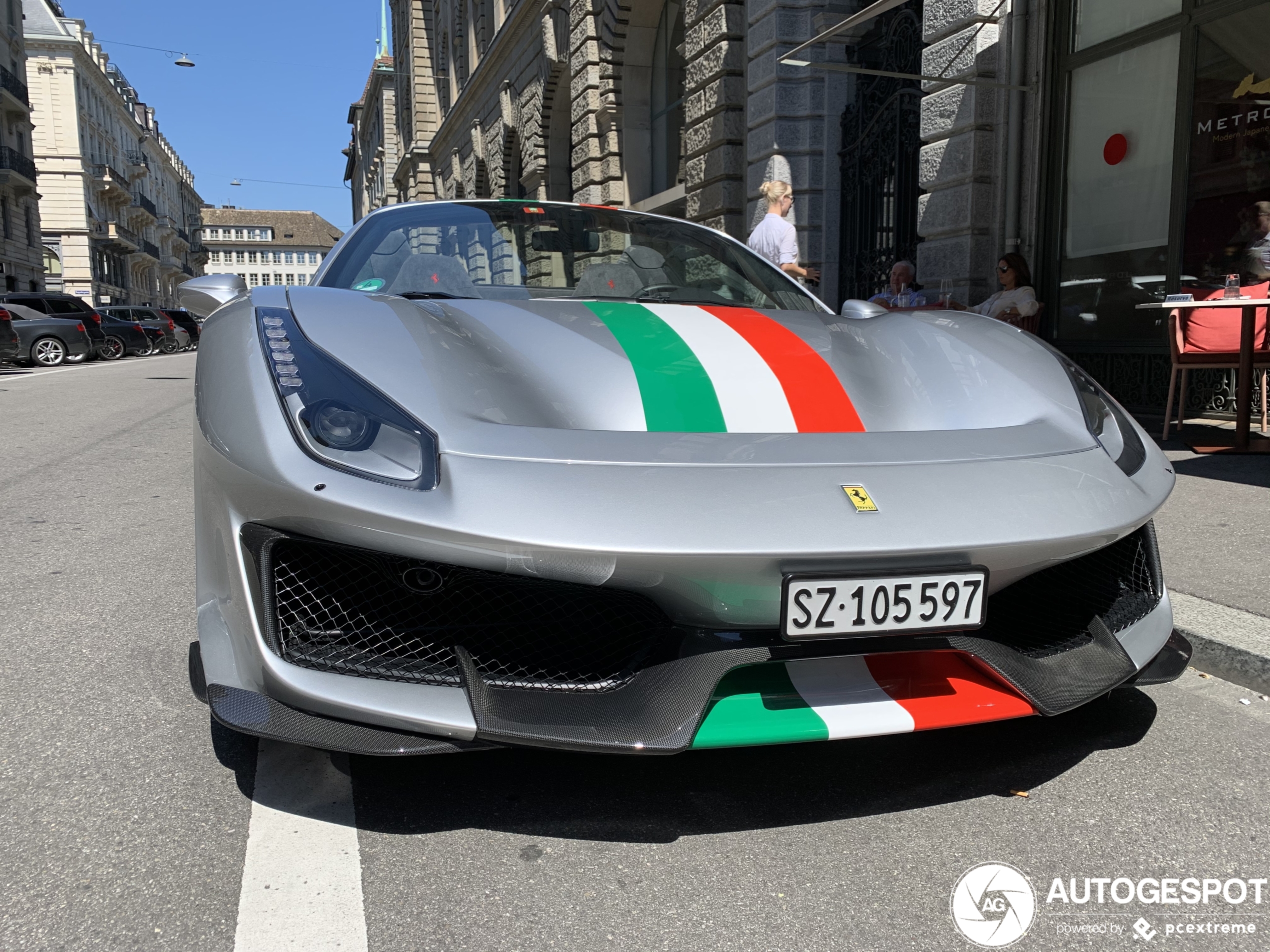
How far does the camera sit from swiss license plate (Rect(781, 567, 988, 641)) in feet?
5.40

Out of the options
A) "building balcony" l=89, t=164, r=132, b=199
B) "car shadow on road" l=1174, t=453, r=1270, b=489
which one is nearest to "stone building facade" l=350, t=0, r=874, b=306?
"car shadow on road" l=1174, t=453, r=1270, b=489

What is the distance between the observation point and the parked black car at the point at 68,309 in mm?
22891

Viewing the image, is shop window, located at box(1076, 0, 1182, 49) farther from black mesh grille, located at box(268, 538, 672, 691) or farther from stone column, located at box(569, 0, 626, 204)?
stone column, located at box(569, 0, 626, 204)

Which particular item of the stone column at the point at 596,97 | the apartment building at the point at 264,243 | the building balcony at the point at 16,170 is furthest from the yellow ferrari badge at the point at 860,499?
the apartment building at the point at 264,243

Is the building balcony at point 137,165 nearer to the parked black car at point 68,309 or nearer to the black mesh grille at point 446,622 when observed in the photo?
the parked black car at point 68,309

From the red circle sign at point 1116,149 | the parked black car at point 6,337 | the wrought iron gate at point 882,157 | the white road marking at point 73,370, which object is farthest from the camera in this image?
the parked black car at point 6,337

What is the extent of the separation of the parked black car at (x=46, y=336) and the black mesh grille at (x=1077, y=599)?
22338 mm

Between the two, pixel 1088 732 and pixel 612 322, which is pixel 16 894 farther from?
pixel 1088 732

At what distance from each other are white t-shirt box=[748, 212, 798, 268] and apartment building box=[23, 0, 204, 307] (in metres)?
48.8

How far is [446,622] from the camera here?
175cm

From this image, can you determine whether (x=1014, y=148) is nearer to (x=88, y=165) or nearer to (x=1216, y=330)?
(x=1216, y=330)

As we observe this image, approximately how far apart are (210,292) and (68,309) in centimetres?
2375

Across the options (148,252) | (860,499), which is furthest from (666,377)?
(148,252)

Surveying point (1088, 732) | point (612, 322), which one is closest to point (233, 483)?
point (612, 322)
